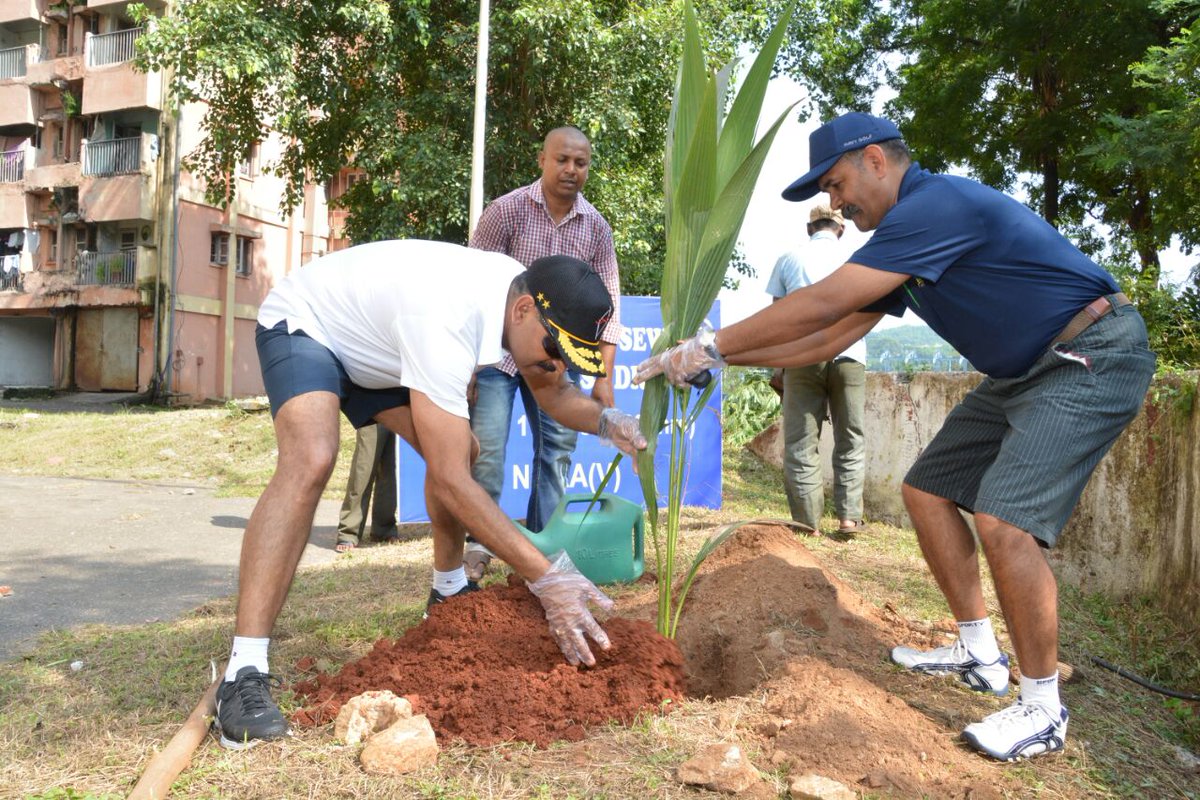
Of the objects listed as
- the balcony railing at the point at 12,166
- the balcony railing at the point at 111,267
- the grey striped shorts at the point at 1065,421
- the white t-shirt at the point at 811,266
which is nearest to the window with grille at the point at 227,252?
the balcony railing at the point at 111,267

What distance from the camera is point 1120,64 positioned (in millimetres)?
12883

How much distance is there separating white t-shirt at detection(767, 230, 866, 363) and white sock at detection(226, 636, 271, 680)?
10.8 feet

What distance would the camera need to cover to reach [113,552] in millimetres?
5199

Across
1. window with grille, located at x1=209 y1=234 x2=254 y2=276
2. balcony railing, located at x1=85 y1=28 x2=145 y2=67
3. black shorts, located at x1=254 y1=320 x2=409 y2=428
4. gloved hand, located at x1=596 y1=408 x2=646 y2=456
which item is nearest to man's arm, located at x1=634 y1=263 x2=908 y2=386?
gloved hand, located at x1=596 y1=408 x2=646 y2=456

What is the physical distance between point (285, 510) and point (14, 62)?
27588 mm

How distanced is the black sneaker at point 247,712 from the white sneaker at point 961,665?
1761 millimetres

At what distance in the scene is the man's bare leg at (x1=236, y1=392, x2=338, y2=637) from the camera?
7.61ft

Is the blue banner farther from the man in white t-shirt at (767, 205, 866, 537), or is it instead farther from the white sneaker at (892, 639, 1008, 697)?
the white sneaker at (892, 639, 1008, 697)

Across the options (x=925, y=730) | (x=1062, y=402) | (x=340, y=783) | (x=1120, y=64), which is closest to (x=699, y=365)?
(x=1062, y=402)

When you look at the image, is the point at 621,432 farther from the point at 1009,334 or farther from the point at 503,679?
the point at 1009,334

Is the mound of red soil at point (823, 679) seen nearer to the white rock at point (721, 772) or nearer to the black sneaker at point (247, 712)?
the white rock at point (721, 772)

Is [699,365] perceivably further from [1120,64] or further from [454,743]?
[1120,64]

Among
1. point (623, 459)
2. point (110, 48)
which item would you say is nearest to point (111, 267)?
point (110, 48)

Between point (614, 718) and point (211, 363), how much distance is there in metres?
22.8
